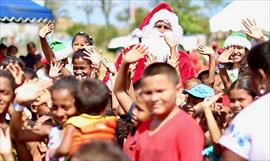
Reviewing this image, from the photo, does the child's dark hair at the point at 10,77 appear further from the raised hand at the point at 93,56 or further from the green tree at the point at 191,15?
the green tree at the point at 191,15

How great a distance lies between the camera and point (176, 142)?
4062 mm

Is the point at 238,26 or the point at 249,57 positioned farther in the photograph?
the point at 238,26

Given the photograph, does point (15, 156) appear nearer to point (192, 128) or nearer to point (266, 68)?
point (192, 128)

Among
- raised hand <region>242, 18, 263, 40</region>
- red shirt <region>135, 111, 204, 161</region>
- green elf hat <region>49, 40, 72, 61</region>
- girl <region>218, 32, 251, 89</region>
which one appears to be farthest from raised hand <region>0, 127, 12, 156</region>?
green elf hat <region>49, 40, 72, 61</region>

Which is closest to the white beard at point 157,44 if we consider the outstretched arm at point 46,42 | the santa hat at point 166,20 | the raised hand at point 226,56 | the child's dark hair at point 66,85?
the santa hat at point 166,20

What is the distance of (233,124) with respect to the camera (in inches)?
152

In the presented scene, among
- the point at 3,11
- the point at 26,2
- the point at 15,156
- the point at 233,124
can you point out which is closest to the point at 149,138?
the point at 233,124

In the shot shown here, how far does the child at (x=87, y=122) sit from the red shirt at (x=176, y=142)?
1.22 feet

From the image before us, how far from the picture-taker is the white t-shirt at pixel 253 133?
147 inches

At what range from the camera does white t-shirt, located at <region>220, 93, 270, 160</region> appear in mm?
3736

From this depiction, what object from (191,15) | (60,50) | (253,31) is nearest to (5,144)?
(253,31)

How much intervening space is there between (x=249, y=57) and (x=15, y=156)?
6.14 feet

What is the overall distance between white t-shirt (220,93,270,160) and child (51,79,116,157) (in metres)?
0.91

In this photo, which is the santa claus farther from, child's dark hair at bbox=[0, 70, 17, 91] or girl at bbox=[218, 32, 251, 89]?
child's dark hair at bbox=[0, 70, 17, 91]
